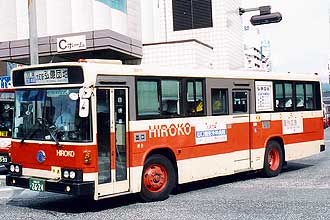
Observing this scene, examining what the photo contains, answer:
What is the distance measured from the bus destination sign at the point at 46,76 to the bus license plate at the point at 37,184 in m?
1.80

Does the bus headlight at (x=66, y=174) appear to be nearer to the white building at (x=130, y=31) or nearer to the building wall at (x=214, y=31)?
the white building at (x=130, y=31)

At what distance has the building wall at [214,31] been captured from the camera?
32.9 metres

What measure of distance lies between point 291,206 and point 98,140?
3.65 meters

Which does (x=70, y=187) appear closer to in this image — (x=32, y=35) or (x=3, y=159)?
(x=3, y=159)

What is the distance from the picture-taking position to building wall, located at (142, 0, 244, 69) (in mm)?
32906

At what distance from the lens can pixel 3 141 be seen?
1485 centimetres

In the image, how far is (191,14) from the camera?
113 feet

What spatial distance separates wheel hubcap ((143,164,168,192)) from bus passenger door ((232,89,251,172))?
2.50 metres

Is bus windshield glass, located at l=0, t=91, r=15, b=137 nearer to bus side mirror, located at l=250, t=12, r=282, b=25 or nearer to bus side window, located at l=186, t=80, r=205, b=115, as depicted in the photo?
bus side window, located at l=186, t=80, r=205, b=115

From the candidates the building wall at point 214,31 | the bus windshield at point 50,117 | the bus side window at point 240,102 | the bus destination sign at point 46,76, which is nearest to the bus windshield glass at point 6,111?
the bus windshield at point 50,117

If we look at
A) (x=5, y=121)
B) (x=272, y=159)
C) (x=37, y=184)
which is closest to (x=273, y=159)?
(x=272, y=159)

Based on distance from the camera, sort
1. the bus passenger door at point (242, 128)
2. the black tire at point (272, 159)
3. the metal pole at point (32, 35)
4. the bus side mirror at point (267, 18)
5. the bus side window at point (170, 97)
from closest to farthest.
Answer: the bus side window at point (170, 97) → the bus passenger door at point (242, 128) → the black tire at point (272, 159) → the metal pole at point (32, 35) → the bus side mirror at point (267, 18)

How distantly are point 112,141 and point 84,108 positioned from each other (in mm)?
849

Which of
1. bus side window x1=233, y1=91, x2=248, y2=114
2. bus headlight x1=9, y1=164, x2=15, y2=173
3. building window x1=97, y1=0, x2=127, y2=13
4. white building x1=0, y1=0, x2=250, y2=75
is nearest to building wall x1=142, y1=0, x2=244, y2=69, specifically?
white building x1=0, y1=0, x2=250, y2=75
